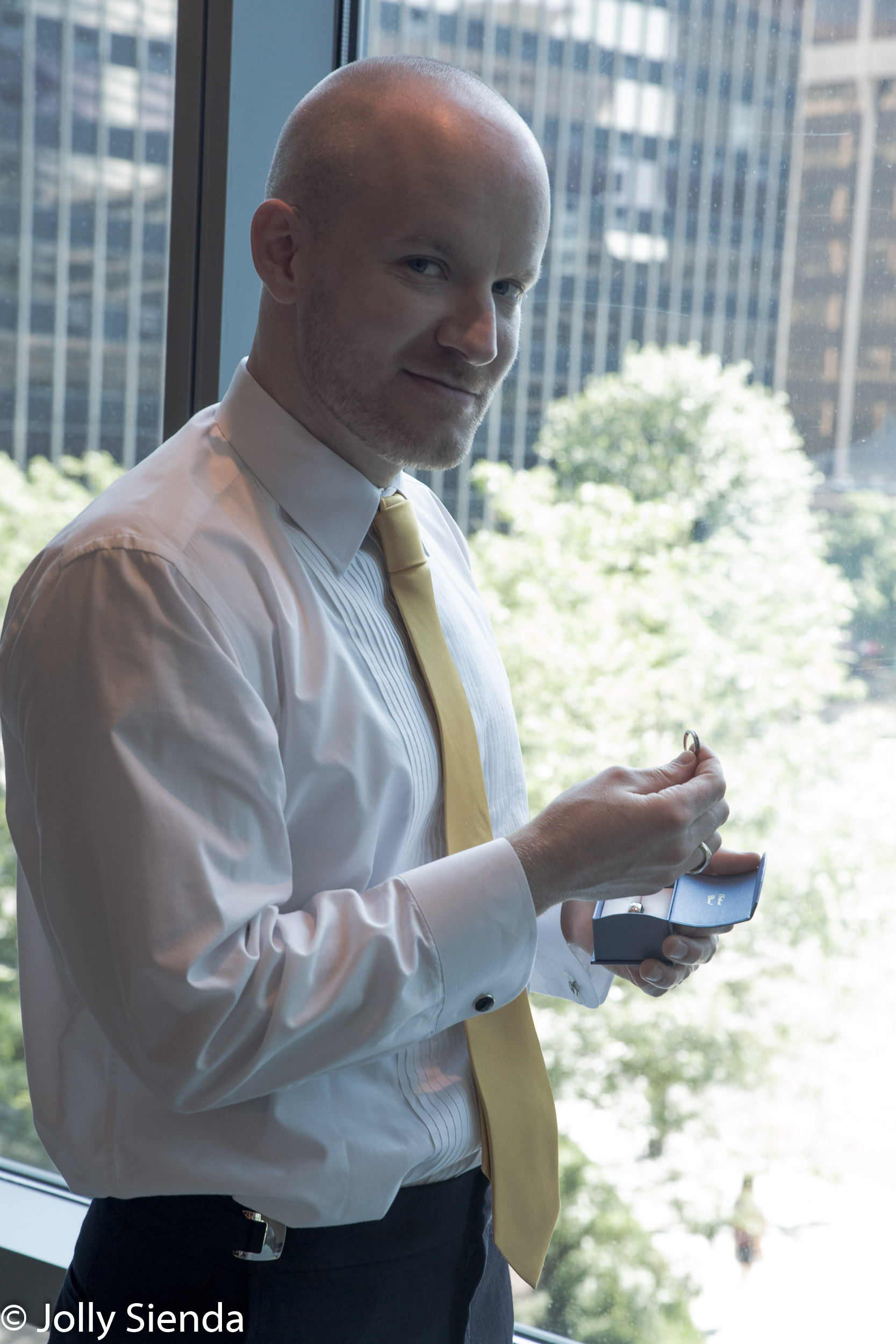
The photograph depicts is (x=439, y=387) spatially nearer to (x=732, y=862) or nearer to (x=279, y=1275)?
(x=732, y=862)

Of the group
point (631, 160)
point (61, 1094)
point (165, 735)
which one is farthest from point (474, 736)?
point (631, 160)

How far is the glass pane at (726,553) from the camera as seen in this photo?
159 centimetres

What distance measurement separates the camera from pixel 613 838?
996mm

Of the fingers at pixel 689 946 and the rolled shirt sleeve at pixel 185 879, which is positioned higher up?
the rolled shirt sleeve at pixel 185 879

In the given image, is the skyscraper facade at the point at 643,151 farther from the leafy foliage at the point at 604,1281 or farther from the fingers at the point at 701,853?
the leafy foliage at the point at 604,1281

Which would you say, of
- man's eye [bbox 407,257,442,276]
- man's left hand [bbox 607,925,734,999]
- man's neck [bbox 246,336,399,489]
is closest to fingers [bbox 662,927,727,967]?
man's left hand [bbox 607,925,734,999]

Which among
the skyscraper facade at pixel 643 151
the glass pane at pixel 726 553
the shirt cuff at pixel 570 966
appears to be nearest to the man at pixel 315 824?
the shirt cuff at pixel 570 966

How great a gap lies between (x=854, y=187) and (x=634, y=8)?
0.47m

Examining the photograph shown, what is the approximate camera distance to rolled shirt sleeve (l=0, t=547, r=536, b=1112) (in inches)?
34.0

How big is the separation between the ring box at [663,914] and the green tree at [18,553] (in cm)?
142

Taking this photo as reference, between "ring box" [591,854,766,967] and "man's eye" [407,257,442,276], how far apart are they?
647mm

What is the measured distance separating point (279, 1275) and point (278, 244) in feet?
3.15

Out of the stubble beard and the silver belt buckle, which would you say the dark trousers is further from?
the stubble beard

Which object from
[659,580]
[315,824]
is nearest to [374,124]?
[315,824]
